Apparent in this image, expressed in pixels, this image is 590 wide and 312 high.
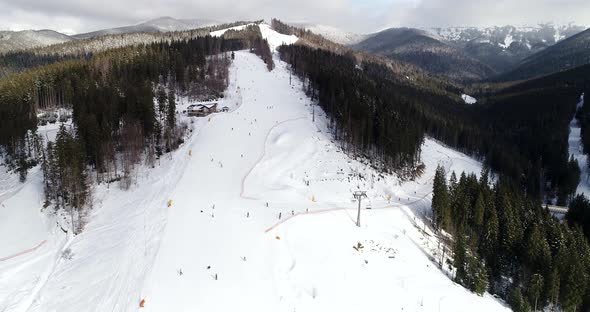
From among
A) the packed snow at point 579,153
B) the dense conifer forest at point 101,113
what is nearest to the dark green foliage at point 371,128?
the dense conifer forest at point 101,113

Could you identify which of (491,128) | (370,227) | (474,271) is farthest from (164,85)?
(491,128)

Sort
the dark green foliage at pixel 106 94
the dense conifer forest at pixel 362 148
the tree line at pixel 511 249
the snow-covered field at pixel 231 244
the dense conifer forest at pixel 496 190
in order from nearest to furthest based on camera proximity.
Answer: the snow-covered field at pixel 231 244 → the tree line at pixel 511 249 → the dense conifer forest at pixel 496 190 → the dense conifer forest at pixel 362 148 → the dark green foliage at pixel 106 94

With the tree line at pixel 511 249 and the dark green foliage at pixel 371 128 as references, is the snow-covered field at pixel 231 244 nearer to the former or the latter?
the tree line at pixel 511 249

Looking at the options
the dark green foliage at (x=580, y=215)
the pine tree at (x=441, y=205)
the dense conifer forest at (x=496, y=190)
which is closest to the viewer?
the dense conifer forest at (x=496, y=190)

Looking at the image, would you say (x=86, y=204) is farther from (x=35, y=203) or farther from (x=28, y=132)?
(x=28, y=132)

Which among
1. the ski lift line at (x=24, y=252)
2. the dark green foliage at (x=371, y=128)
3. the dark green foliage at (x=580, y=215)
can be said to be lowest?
the dark green foliage at (x=580, y=215)

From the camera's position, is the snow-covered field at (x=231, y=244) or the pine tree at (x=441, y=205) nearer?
the snow-covered field at (x=231, y=244)
